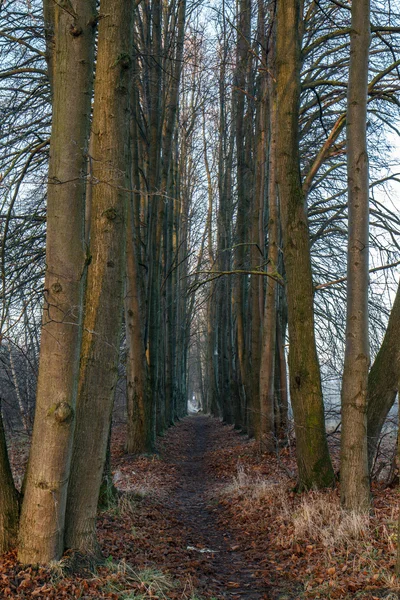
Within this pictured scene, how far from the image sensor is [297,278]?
24.7 ft

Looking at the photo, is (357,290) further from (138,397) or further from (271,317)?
(138,397)

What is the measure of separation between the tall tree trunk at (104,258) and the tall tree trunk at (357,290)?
2.77 m

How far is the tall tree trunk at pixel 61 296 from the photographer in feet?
13.9

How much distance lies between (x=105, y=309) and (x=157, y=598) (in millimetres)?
2240

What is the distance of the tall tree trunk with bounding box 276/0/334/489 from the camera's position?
7289 mm

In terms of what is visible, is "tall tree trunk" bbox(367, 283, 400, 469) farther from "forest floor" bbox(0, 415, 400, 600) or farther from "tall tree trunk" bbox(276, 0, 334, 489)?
"forest floor" bbox(0, 415, 400, 600)

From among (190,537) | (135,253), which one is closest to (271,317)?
(135,253)

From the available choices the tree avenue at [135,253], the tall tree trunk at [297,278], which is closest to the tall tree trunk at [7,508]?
the tree avenue at [135,253]

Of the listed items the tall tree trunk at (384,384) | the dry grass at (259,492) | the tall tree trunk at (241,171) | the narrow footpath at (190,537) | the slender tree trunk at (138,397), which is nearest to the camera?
the narrow footpath at (190,537)

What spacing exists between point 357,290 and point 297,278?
133cm

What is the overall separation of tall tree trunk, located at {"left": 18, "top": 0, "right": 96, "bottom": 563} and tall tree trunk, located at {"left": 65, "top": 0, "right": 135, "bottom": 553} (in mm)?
232

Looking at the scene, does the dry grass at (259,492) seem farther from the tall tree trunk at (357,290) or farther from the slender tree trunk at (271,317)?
the slender tree trunk at (271,317)

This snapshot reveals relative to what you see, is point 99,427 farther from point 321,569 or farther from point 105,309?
point 321,569

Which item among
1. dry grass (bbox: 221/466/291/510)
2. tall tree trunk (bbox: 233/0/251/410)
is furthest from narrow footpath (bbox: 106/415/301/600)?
tall tree trunk (bbox: 233/0/251/410)
